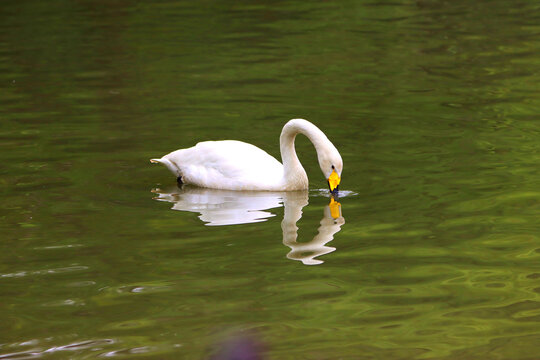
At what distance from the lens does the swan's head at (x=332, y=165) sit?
9570 millimetres

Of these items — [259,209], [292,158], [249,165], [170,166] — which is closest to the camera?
[259,209]

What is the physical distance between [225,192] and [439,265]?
3.02m

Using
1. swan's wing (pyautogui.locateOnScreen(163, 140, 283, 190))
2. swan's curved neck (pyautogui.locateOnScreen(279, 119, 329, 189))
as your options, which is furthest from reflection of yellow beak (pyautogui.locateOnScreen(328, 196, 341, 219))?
swan's wing (pyautogui.locateOnScreen(163, 140, 283, 190))

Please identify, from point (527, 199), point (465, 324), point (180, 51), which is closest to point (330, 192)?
point (527, 199)

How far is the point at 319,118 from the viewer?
13.2 metres

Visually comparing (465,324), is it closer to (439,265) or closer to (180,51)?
(439,265)

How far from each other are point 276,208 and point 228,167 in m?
0.87

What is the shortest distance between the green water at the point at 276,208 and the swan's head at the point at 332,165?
21cm

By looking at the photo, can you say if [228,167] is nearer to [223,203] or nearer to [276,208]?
[223,203]

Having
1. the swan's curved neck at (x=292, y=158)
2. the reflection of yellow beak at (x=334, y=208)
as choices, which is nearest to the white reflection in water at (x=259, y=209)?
the reflection of yellow beak at (x=334, y=208)

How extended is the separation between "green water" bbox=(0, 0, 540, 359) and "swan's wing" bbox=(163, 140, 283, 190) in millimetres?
157

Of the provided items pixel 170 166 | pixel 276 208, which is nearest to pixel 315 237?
pixel 276 208

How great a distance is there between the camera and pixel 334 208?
9383mm

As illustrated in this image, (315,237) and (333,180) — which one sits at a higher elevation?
(333,180)
